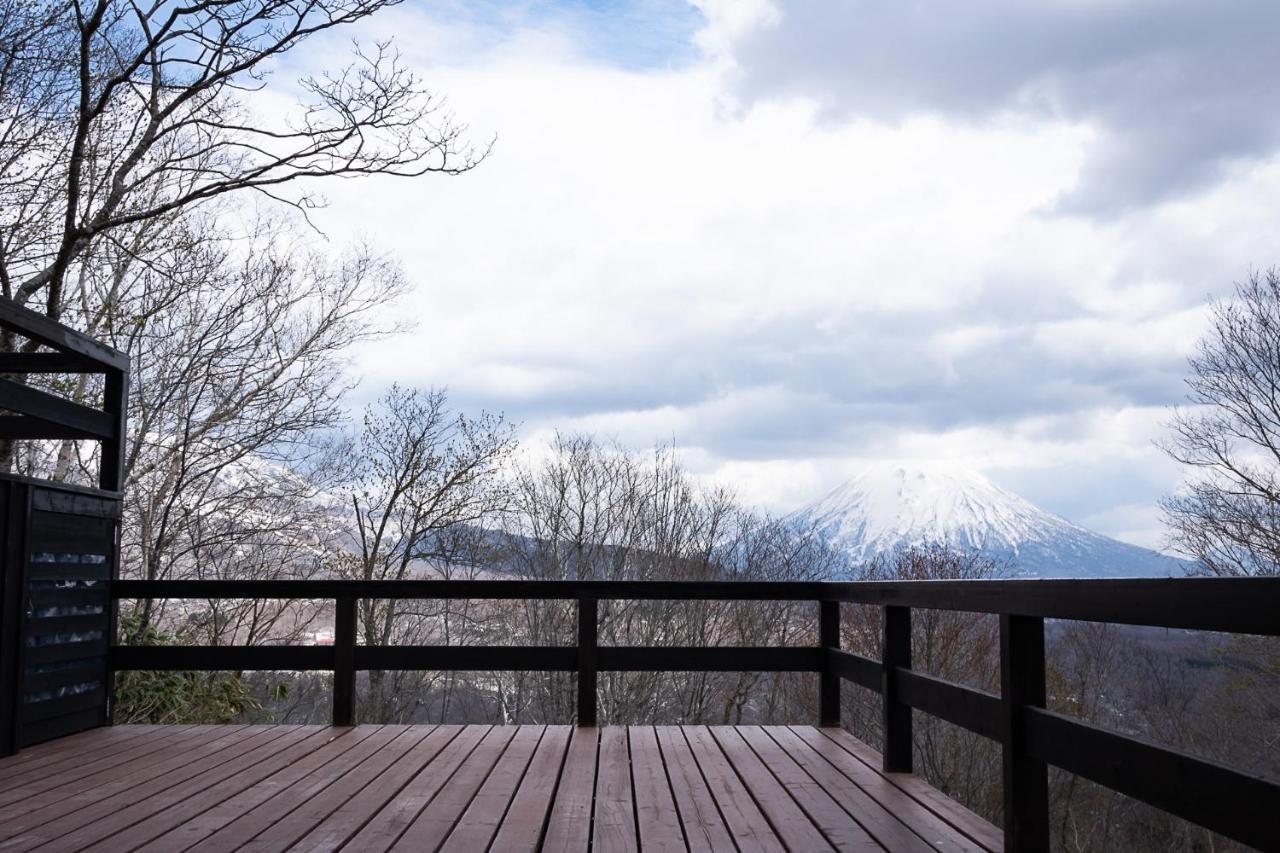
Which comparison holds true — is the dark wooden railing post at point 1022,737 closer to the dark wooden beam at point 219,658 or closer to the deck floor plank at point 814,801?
the deck floor plank at point 814,801

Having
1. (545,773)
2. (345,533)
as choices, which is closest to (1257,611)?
(545,773)

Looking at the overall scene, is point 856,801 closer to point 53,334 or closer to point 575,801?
point 575,801

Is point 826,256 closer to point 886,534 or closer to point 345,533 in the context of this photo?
point 886,534

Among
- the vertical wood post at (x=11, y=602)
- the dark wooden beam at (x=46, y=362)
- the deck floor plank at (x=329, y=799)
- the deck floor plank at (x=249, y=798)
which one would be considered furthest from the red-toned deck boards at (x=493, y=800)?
the dark wooden beam at (x=46, y=362)

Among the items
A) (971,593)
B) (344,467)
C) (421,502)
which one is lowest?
(971,593)

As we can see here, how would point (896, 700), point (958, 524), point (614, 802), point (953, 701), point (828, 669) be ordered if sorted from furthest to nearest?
point (958, 524) → point (828, 669) → point (896, 700) → point (614, 802) → point (953, 701)

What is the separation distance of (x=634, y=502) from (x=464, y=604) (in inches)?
112

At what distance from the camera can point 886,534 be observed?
20688 millimetres

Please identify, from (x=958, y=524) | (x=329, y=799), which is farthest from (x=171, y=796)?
(x=958, y=524)

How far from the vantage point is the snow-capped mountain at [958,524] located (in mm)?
18906

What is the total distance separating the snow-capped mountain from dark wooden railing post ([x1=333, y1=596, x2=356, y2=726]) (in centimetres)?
1244

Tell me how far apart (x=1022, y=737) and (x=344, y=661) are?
3.29m

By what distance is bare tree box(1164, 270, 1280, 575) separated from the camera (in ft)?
43.0

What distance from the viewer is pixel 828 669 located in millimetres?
4863
